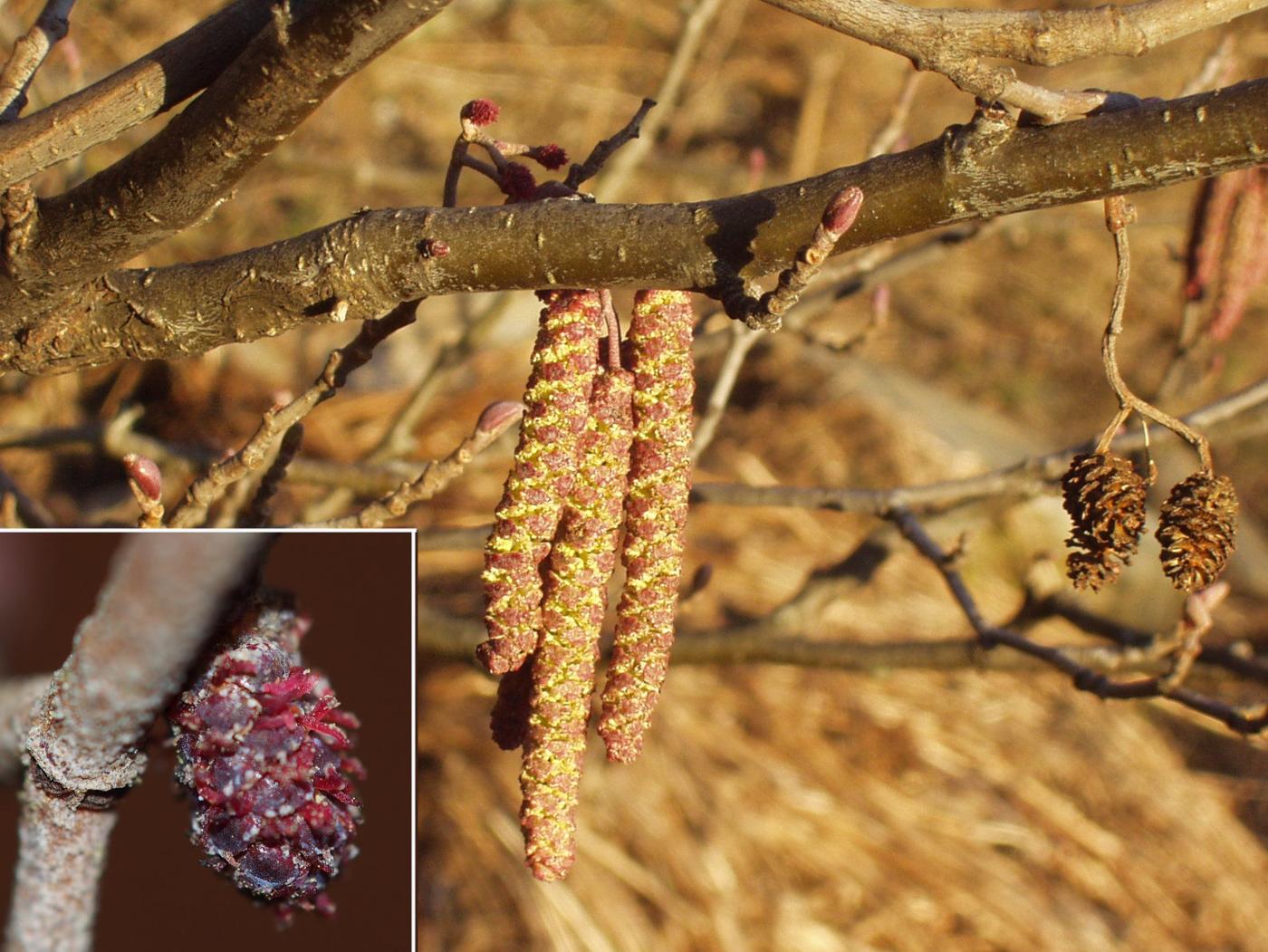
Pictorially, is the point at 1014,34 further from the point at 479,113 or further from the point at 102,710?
the point at 102,710

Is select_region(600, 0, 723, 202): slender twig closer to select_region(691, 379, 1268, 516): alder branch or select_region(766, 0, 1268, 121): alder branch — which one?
select_region(691, 379, 1268, 516): alder branch

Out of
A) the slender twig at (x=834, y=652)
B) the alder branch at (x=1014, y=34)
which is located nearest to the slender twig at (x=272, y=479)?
the slender twig at (x=834, y=652)

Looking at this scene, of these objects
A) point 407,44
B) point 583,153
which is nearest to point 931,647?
point 583,153

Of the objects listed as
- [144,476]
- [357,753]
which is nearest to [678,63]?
[144,476]

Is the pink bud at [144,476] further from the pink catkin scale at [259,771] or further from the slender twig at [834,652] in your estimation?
the slender twig at [834,652]

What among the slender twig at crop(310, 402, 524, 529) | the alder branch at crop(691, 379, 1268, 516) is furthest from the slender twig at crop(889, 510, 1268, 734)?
the slender twig at crop(310, 402, 524, 529)

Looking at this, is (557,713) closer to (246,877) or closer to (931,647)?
(246,877)

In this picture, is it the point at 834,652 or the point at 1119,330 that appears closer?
the point at 1119,330

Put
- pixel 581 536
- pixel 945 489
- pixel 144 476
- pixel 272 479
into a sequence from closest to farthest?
pixel 581 536 < pixel 144 476 < pixel 272 479 < pixel 945 489
